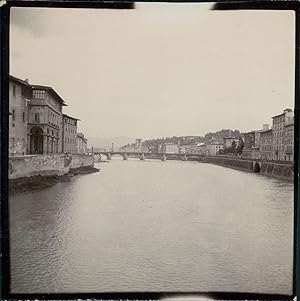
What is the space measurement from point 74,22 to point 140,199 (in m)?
0.64

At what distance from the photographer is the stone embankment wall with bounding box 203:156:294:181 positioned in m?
1.45

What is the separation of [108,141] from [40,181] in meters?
0.28

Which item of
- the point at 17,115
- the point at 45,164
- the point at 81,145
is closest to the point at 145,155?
the point at 81,145

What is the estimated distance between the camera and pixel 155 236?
1421mm

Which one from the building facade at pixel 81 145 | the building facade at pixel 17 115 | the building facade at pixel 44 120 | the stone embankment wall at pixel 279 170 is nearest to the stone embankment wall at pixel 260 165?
the stone embankment wall at pixel 279 170

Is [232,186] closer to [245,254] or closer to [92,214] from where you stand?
[245,254]

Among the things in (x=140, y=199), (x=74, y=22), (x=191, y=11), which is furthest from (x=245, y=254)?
(x=74, y=22)

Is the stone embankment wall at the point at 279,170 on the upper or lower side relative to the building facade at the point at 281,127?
lower

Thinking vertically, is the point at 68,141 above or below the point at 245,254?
above

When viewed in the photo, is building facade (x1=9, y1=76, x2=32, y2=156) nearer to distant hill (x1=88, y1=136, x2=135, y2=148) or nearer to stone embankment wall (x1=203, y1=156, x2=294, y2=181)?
distant hill (x1=88, y1=136, x2=135, y2=148)

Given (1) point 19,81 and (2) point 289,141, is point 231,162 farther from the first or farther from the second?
(1) point 19,81

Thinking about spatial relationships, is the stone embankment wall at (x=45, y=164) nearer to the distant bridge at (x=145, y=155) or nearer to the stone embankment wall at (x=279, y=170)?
the distant bridge at (x=145, y=155)

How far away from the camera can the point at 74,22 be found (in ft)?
4.63

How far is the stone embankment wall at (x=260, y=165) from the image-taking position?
1447mm
